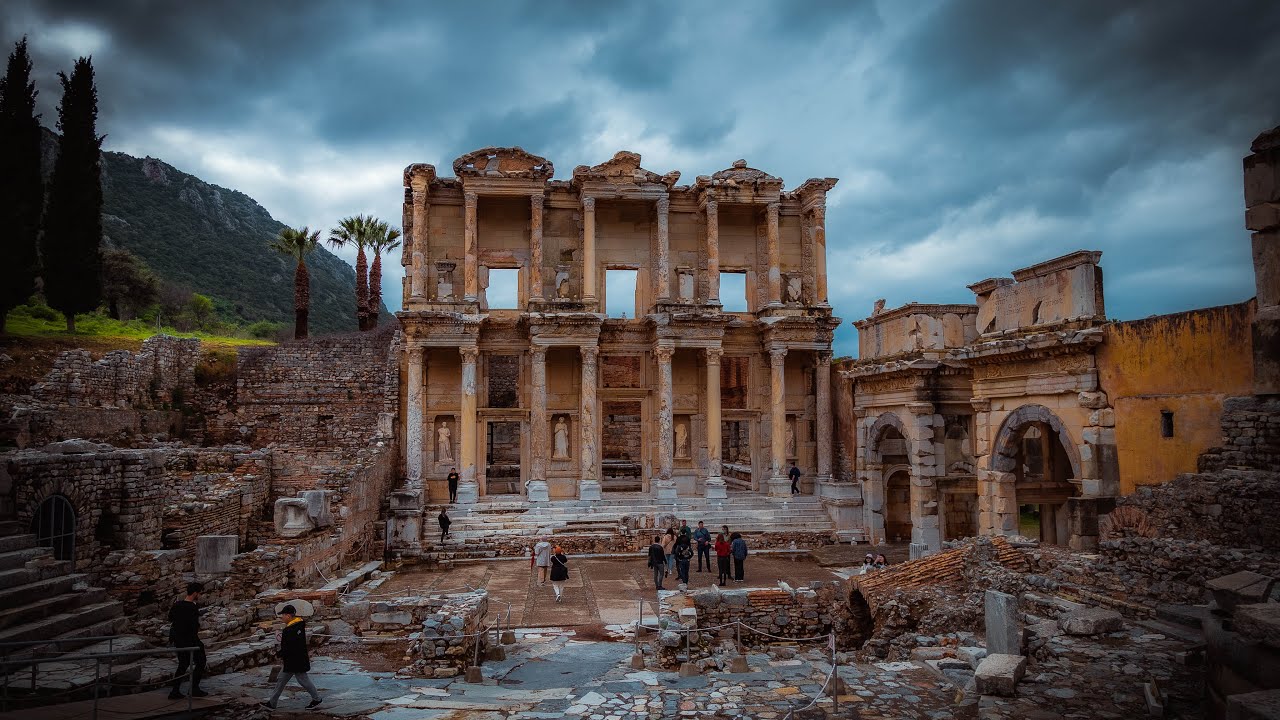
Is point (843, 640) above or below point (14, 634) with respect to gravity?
below

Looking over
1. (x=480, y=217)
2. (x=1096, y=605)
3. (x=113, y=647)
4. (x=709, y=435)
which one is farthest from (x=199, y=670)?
(x=480, y=217)

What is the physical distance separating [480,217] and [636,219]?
5.73 meters

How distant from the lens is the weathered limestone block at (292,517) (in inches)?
619

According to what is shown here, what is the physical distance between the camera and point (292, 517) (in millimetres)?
15836

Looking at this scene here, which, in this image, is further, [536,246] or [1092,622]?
[536,246]

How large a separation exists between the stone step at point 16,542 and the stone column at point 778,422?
63.7 feet

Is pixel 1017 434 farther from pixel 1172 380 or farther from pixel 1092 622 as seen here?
pixel 1092 622

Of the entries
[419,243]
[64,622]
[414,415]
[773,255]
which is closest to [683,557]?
[64,622]

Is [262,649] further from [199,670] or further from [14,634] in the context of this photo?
[14,634]

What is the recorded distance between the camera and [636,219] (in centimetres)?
2717

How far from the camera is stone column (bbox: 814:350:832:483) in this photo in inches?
1003

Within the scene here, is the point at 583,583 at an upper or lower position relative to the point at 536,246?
lower

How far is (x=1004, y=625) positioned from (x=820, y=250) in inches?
788

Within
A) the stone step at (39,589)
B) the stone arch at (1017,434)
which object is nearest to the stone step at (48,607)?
the stone step at (39,589)
